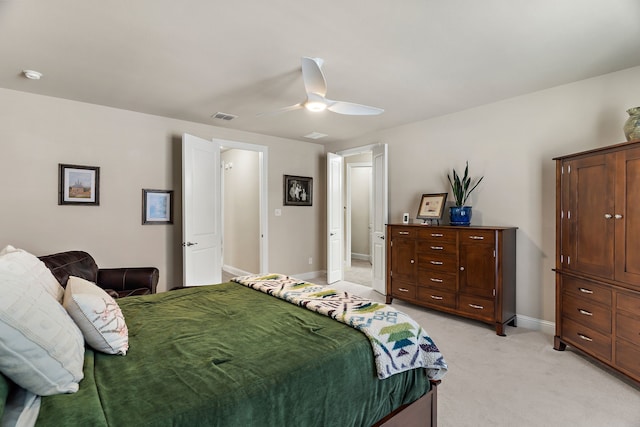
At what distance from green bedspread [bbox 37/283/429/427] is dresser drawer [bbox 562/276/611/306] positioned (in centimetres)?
178

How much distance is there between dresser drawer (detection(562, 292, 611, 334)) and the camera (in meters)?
2.40

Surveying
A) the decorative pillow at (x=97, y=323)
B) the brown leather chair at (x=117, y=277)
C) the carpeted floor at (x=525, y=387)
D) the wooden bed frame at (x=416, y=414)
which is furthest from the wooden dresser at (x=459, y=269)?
the decorative pillow at (x=97, y=323)

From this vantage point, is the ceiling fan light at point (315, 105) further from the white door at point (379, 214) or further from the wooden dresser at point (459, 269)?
the white door at point (379, 214)

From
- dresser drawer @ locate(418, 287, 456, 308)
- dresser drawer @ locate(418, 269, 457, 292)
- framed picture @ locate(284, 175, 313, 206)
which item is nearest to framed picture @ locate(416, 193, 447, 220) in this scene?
dresser drawer @ locate(418, 269, 457, 292)

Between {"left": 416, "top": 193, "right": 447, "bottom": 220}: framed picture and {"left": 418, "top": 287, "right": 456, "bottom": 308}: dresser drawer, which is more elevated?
{"left": 416, "top": 193, "right": 447, "bottom": 220}: framed picture

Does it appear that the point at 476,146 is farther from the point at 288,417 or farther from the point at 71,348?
the point at 71,348

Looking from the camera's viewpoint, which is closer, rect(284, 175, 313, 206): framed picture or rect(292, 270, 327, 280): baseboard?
rect(284, 175, 313, 206): framed picture

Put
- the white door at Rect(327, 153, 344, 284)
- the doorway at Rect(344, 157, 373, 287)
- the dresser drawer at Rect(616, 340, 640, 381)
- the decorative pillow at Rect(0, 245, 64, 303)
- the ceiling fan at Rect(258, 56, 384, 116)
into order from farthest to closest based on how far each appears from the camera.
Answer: the doorway at Rect(344, 157, 373, 287), the white door at Rect(327, 153, 344, 284), the ceiling fan at Rect(258, 56, 384, 116), the dresser drawer at Rect(616, 340, 640, 381), the decorative pillow at Rect(0, 245, 64, 303)

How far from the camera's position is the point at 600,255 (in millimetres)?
2463

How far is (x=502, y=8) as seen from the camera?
1.92m

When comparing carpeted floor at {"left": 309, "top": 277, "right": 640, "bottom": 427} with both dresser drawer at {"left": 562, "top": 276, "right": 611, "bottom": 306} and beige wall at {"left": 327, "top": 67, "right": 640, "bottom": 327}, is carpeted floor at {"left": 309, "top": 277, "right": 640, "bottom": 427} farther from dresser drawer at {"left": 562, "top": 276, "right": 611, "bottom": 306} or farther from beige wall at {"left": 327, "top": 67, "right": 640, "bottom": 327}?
beige wall at {"left": 327, "top": 67, "right": 640, "bottom": 327}

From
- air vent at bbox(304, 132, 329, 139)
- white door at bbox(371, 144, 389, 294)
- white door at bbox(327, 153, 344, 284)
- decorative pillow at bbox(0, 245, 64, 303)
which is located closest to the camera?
decorative pillow at bbox(0, 245, 64, 303)

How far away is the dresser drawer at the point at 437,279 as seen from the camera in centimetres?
358

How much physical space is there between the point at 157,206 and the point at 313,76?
9.22 ft
